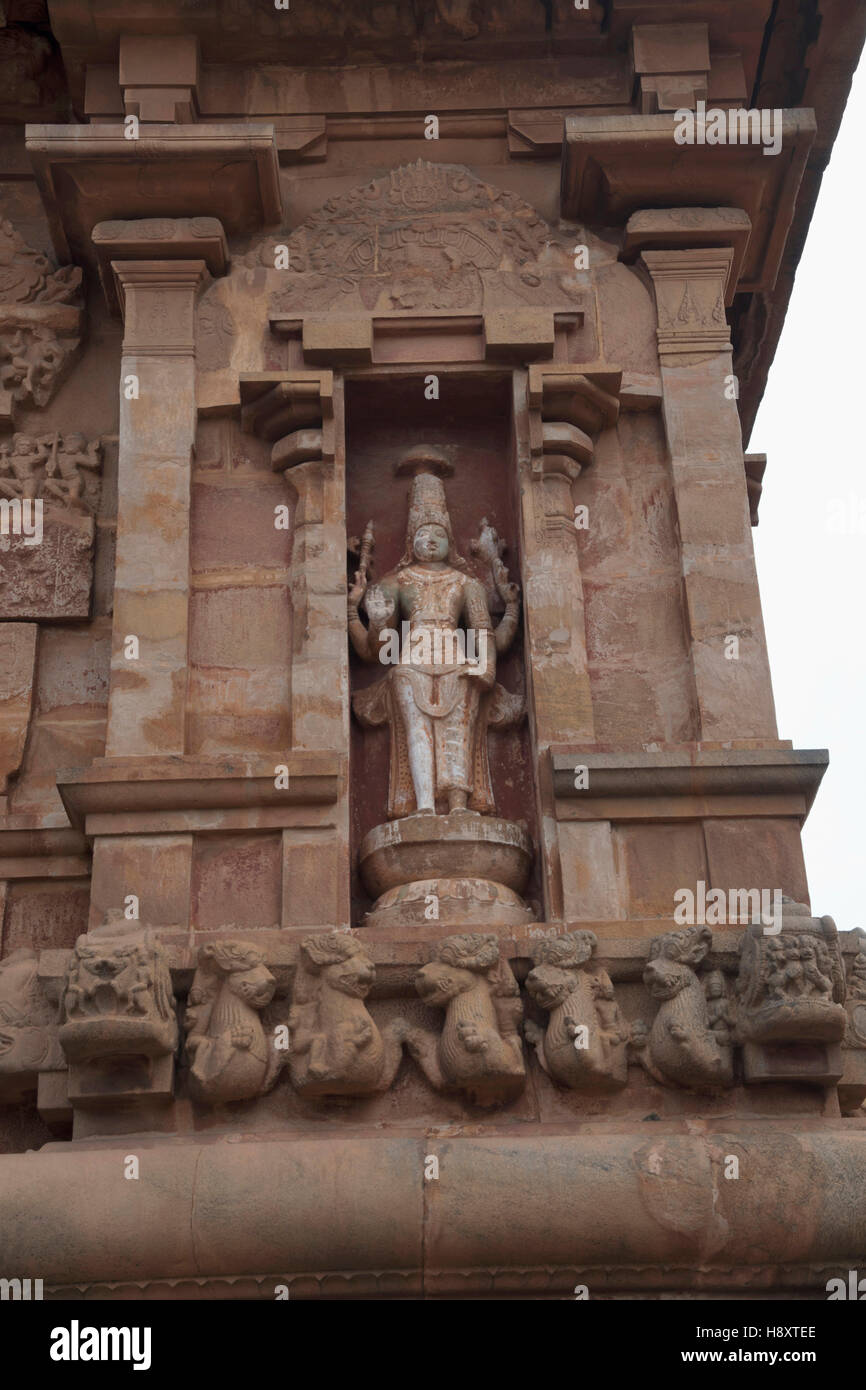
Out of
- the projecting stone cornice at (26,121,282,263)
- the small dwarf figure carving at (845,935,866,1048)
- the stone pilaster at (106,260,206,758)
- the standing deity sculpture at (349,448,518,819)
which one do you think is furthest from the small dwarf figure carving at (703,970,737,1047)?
the projecting stone cornice at (26,121,282,263)

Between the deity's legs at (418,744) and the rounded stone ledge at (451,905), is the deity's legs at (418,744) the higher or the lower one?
the higher one

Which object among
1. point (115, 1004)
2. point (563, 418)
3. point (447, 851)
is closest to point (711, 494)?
point (563, 418)

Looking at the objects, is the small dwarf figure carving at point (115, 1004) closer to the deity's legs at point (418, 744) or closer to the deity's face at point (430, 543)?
the deity's legs at point (418, 744)

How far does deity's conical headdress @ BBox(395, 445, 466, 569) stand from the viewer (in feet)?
30.5

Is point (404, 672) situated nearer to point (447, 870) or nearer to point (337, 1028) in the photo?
point (447, 870)

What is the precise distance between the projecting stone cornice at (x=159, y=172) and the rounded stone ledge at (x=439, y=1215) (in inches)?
205

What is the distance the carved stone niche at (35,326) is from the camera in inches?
396

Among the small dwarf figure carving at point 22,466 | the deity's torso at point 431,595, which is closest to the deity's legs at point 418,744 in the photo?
the deity's torso at point 431,595

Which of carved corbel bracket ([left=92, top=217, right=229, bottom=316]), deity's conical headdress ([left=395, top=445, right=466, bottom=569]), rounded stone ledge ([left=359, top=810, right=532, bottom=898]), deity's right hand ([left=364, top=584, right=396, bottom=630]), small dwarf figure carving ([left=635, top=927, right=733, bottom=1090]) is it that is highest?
carved corbel bracket ([left=92, top=217, right=229, bottom=316])

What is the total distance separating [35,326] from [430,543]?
279 centimetres

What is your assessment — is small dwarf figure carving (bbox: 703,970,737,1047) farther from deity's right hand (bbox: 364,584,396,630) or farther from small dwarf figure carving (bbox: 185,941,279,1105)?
deity's right hand (bbox: 364,584,396,630)

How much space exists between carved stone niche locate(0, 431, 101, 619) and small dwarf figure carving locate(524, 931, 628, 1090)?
11.1 feet

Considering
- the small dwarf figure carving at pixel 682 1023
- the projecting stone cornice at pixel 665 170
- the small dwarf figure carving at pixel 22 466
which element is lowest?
the small dwarf figure carving at pixel 682 1023
